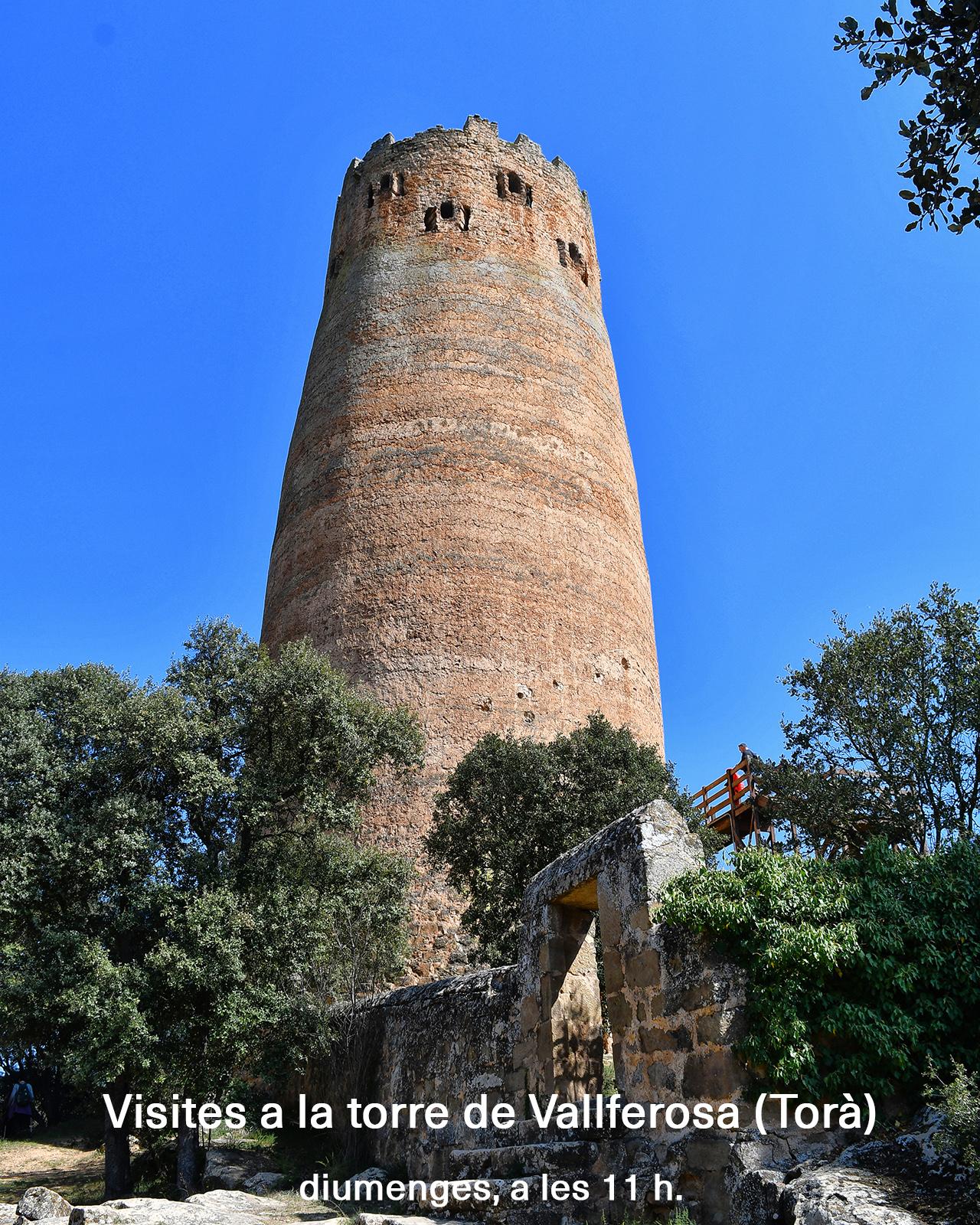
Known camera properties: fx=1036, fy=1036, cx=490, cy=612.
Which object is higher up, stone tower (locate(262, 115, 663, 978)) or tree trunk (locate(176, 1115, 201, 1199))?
stone tower (locate(262, 115, 663, 978))

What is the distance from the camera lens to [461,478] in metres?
18.9

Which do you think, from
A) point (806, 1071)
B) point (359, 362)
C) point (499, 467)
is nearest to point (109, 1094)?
point (806, 1071)

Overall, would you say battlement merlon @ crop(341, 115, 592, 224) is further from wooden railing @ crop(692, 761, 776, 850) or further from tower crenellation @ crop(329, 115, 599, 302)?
wooden railing @ crop(692, 761, 776, 850)

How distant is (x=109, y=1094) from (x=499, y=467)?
479 inches

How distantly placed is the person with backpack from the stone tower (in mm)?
5969

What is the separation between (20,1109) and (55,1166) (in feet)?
8.90

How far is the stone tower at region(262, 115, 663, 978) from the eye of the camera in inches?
683

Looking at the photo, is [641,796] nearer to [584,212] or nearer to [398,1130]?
[398,1130]

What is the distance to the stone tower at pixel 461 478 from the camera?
57.0ft

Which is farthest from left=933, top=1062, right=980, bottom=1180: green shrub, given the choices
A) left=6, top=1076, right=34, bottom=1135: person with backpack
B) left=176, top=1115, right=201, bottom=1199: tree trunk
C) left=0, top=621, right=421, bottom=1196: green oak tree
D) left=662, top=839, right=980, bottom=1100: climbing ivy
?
left=6, top=1076, right=34, bottom=1135: person with backpack

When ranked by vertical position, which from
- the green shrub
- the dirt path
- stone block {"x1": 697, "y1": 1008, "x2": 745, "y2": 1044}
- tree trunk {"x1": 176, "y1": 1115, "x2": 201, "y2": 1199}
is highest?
stone block {"x1": 697, "y1": 1008, "x2": 745, "y2": 1044}

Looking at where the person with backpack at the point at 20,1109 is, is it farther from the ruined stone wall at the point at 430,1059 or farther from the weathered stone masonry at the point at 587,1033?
the weathered stone masonry at the point at 587,1033

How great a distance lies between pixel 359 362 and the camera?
811 inches

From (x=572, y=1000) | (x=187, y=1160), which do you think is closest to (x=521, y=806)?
(x=187, y=1160)
